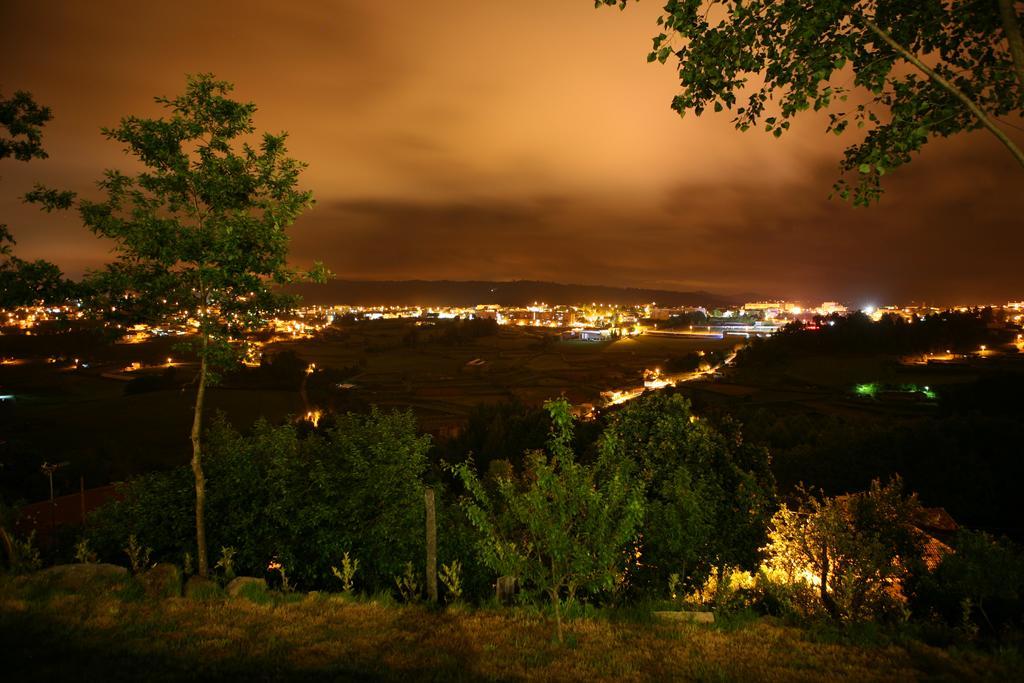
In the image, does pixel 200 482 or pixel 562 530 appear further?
pixel 200 482

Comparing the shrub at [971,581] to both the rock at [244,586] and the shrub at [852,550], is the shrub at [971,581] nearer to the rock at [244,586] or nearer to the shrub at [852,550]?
the shrub at [852,550]

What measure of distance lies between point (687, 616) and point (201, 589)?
6954 millimetres

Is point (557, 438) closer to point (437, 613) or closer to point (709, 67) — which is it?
point (437, 613)

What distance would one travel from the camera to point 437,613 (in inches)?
298

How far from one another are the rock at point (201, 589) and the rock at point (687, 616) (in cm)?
630

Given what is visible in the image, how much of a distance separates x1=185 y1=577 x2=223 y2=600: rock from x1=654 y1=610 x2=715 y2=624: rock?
630 centimetres

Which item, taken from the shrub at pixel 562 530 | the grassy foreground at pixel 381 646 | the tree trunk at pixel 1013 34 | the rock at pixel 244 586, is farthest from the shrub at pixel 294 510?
the tree trunk at pixel 1013 34

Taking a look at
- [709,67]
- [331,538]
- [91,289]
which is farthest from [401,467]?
[709,67]

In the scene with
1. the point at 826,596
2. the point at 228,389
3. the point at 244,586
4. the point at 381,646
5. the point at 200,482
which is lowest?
the point at 826,596

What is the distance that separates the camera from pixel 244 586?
802 cm

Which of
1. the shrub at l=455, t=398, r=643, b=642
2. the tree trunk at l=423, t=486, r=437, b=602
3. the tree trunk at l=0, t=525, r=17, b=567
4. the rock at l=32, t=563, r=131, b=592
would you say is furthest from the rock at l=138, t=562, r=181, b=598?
the shrub at l=455, t=398, r=643, b=642

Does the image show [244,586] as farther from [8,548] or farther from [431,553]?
[8,548]

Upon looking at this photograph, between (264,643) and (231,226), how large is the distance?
5.81 m

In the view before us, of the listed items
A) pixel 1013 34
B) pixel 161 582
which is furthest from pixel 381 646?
pixel 1013 34
